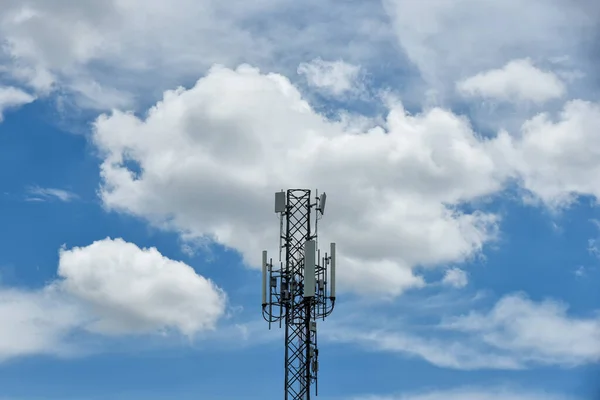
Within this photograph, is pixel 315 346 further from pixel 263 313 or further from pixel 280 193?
pixel 280 193

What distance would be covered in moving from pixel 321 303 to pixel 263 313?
3.07 m

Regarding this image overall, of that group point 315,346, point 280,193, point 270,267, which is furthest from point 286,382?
point 280,193

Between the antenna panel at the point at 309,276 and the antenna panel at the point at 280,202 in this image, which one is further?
the antenna panel at the point at 280,202

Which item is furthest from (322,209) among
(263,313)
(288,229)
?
(263,313)

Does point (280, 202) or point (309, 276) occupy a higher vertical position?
point (280, 202)

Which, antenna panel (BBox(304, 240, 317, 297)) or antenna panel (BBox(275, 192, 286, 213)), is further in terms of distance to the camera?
antenna panel (BBox(275, 192, 286, 213))

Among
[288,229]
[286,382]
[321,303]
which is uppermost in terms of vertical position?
[288,229]

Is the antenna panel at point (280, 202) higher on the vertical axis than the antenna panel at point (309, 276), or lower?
higher

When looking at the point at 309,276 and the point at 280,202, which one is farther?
the point at 280,202

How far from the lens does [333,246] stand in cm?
6075

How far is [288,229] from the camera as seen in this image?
61.8m

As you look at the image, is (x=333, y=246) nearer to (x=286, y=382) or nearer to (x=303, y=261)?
(x=303, y=261)

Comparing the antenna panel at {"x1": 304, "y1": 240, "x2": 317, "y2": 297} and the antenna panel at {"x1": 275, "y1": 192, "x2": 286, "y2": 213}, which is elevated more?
the antenna panel at {"x1": 275, "y1": 192, "x2": 286, "y2": 213}

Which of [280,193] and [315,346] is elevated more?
[280,193]
